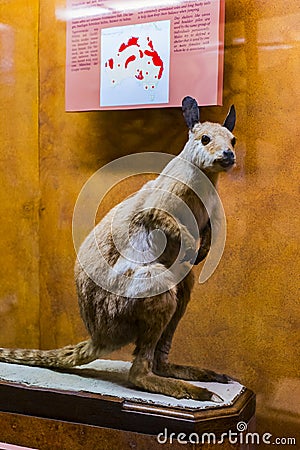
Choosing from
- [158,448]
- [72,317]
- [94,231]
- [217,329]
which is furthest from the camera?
[72,317]

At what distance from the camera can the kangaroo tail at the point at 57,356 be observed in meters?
1.55

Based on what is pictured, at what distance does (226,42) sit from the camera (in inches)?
64.2

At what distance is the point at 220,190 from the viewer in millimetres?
1640

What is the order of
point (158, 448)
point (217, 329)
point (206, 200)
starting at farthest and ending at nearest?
point (217, 329) < point (206, 200) < point (158, 448)

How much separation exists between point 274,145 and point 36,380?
2.84 feet

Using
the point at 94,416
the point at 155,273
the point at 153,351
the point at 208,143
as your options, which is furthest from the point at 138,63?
the point at 94,416

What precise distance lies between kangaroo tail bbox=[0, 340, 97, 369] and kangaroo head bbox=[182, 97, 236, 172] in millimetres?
545

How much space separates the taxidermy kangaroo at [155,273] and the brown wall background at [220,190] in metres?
0.13

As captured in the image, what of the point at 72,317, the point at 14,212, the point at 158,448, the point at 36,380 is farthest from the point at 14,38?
the point at 158,448

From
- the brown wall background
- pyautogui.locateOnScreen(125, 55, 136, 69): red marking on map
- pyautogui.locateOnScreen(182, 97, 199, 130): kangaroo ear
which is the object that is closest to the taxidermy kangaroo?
pyautogui.locateOnScreen(182, 97, 199, 130): kangaroo ear

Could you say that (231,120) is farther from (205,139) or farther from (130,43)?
(130,43)

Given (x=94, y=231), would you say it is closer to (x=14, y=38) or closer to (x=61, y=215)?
(x=61, y=215)

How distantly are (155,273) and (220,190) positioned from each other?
0.35 meters

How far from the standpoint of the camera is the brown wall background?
1.61m
